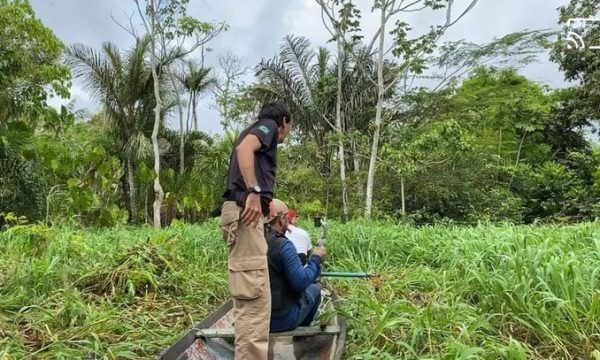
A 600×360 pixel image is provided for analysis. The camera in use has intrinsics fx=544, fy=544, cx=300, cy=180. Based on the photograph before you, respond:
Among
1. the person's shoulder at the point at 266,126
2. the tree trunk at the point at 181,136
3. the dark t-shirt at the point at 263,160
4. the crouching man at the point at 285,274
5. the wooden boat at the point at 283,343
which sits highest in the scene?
the tree trunk at the point at 181,136

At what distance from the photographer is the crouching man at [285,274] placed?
312 cm

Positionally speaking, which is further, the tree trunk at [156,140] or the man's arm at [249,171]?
the tree trunk at [156,140]

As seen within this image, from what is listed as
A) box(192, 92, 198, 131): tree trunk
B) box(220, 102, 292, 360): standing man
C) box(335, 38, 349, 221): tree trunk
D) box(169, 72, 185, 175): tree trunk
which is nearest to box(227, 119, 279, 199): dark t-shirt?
box(220, 102, 292, 360): standing man

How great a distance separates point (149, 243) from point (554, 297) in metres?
3.86

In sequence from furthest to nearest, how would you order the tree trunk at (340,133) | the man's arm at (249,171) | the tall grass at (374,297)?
1. the tree trunk at (340,133)
2. the tall grass at (374,297)
3. the man's arm at (249,171)

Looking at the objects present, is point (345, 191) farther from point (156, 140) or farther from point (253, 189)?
point (253, 189)

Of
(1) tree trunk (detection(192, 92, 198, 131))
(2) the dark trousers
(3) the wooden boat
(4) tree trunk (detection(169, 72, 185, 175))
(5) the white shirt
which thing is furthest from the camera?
(1) tree trunk (detection(192, 92, 198, 131))

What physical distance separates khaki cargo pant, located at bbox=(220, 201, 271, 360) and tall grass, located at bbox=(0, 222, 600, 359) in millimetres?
617

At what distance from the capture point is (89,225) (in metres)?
10.1

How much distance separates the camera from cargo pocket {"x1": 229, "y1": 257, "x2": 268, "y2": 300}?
2906 millimetres

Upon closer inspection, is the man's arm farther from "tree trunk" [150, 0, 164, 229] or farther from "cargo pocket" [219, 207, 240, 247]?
"tree trunk" [150, 0, 164, 229]

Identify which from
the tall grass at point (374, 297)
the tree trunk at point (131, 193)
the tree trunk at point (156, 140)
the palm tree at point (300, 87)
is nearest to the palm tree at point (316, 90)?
the palm tree at point (300, 87)

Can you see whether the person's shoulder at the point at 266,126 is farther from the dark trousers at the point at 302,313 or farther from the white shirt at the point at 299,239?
the white shirt at the point at 299,239

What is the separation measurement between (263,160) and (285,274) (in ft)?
2.30
